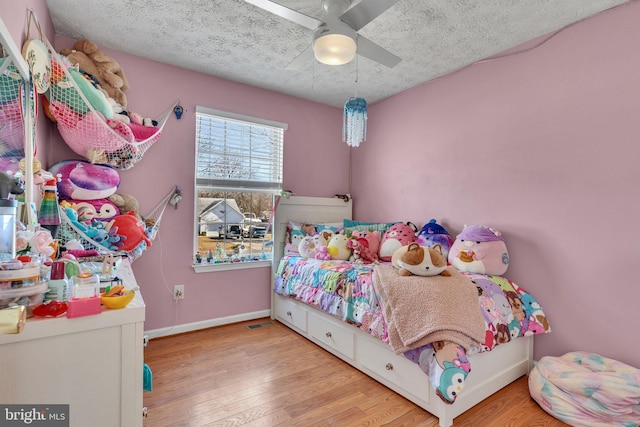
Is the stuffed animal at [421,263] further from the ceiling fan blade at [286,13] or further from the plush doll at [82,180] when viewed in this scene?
the plush doll at [82,180]

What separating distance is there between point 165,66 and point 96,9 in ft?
2.33

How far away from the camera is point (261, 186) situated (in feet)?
10.6

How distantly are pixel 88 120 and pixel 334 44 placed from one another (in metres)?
1.52

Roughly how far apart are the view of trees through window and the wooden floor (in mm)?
911

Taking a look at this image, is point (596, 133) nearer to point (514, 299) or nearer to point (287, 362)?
point (514, 299)

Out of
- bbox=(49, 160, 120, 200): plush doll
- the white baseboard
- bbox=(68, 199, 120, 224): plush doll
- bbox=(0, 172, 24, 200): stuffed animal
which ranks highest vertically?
bbox=(49, 160, 120, 200): plush doll

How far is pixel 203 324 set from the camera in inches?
114

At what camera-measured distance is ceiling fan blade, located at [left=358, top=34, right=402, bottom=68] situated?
179 centimetres

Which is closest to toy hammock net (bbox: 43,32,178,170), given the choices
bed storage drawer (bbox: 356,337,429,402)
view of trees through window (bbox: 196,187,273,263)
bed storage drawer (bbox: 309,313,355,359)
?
view of trees through window (bbox: 196,187,273,263)

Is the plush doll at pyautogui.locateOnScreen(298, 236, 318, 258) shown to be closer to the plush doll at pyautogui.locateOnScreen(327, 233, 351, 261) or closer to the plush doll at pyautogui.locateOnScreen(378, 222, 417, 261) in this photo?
the plush doll at pyautogui.locateOnScreen(327, 233, 351, 261)

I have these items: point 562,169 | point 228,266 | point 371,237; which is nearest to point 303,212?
point 371,237

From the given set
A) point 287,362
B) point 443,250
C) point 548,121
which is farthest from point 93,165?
point 548,121

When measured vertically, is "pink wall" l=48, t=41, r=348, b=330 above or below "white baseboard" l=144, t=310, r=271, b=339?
above

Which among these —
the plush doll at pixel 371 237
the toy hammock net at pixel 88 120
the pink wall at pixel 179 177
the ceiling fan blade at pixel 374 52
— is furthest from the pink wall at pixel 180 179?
the ceiling fan blade at pixel 374 52
